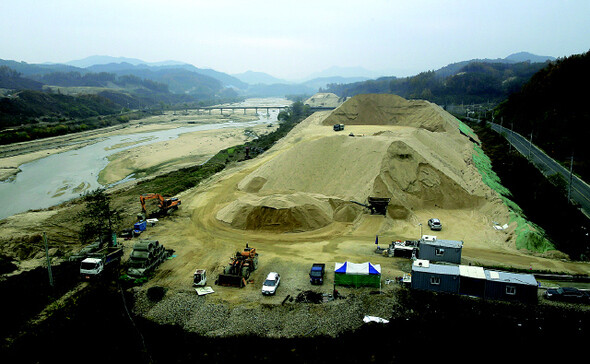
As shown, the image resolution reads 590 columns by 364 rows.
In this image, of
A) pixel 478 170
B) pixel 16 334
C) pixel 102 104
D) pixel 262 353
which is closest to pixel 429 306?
pixel 262 353

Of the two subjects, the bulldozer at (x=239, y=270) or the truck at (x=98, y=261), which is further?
the truck at (x=98, y=261)

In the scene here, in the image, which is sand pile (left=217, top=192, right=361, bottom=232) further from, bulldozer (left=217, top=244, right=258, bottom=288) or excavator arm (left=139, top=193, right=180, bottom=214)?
bulldozer (left=217, top=244, right=258, bottom=288)

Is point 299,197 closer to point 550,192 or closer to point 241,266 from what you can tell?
point 241,266

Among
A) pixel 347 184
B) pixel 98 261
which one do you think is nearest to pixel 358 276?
pixel 98 261

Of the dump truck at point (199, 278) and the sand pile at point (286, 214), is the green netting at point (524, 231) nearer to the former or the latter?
the sand pile at point (286, 214)

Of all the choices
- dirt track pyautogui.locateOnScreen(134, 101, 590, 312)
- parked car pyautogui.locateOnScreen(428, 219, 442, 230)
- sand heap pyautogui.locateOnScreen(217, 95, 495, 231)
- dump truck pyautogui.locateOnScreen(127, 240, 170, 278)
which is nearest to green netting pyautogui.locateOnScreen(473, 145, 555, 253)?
dirt track pyautogui.locateOnScreen(134, 101, 590, 312)

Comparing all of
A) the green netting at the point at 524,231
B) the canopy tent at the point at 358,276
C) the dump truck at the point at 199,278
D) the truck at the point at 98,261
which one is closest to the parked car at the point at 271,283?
the canopy tent at the point at 358,276
